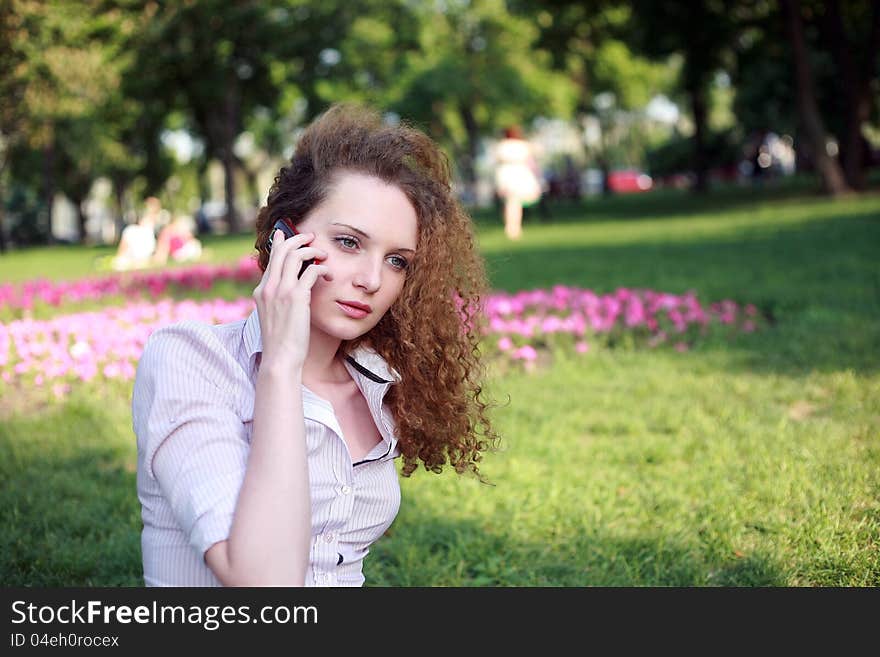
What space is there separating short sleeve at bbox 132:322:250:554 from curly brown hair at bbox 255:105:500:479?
43cm

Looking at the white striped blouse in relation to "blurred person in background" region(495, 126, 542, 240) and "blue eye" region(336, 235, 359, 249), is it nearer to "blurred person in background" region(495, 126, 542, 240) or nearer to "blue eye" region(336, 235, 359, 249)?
"blue eye" region(336, 235, 359, 249)

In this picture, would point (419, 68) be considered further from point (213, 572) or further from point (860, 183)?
point (213, 572)

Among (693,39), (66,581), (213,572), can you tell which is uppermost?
(693,39)

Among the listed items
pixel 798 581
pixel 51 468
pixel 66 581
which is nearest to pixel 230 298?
pixel 51 468

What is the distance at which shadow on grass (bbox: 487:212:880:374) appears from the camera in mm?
6949

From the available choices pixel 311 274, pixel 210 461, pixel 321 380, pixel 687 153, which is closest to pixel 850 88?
pixel 321 380

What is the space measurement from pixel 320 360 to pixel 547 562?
1.86m

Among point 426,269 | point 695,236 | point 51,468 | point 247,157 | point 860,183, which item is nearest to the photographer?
point 426,269

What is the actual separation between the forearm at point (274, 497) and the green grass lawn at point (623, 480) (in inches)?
79.4

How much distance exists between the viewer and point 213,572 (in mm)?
1767

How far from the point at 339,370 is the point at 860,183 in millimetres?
25928

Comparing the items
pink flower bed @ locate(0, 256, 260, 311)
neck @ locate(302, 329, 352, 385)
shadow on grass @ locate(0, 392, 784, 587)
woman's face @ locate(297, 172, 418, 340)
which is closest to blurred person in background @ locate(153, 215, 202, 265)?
pink flower bed @ locate(0, 256, 260, 311)
